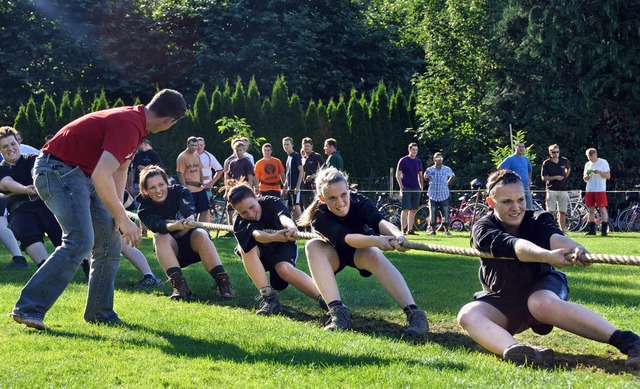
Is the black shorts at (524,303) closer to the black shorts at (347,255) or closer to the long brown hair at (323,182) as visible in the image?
the black shorts at (347,255)

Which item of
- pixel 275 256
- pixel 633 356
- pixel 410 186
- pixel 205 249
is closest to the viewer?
pixel 633 356

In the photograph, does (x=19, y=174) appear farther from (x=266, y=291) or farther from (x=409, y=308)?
(x=409, y=308)

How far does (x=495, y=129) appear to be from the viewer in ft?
90.4

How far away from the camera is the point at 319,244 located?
6684mm

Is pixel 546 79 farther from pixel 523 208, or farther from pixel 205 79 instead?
pixel 523 208

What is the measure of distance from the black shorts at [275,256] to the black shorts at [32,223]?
2739mm

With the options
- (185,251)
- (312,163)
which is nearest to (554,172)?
(312,163)

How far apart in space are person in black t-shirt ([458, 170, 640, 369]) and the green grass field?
0.53 ft

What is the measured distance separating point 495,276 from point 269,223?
8.59 feet

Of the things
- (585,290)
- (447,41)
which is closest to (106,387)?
(585,290)

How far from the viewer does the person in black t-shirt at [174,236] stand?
26.6ft

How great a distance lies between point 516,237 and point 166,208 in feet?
13.9

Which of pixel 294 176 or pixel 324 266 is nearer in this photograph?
pixel 324 266

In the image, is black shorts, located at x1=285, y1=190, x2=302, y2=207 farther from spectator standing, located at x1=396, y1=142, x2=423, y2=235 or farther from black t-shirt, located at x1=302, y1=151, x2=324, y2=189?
spectator standing, located at x1=396, y1=142, x2=423, y2=235
